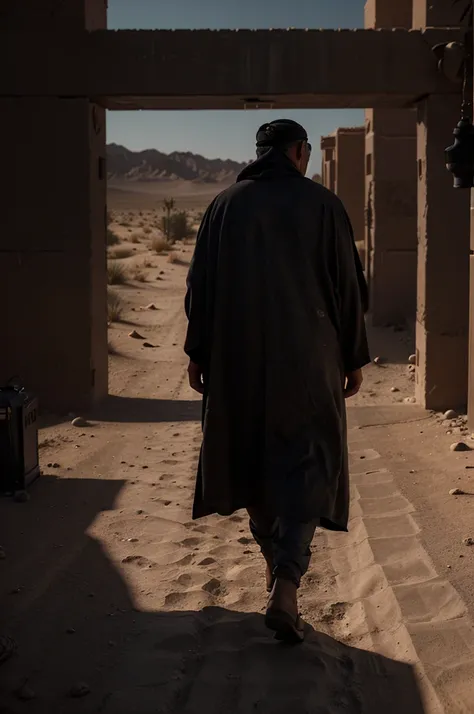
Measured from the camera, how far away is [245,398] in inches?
155

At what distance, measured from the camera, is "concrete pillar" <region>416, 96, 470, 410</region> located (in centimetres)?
870

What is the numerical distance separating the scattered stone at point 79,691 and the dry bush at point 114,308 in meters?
11.8

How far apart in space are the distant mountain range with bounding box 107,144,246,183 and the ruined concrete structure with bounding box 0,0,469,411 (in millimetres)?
121697

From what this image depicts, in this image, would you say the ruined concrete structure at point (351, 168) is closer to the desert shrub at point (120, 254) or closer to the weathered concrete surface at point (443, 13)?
the weathered concrete surface at point (443, 13)

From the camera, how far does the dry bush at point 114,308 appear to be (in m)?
15.2

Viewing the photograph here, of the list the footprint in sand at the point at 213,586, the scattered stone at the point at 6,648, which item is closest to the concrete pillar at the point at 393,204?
the footprint in sand at the point at 213,586

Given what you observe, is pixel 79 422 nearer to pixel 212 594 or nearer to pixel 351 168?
pixel 212 594

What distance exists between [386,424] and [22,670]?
5.27m

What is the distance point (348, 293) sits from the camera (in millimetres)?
3949

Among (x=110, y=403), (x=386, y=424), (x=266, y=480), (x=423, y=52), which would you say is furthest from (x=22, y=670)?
(x=423, y=52)

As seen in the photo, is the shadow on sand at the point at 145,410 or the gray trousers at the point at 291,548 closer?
the gray trousers at the point at 291,548

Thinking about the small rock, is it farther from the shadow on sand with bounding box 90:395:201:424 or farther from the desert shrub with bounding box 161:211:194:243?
the desert shrub with bounding box 161:211:194:243

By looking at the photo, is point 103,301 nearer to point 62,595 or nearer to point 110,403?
point 110,403

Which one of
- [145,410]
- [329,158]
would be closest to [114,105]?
[145,410]
